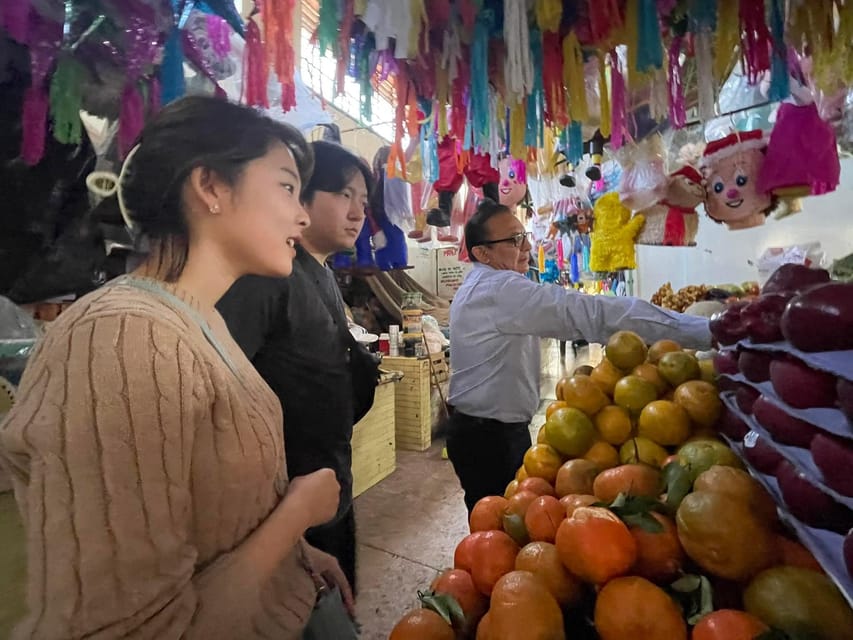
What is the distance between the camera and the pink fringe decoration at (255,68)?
1.01 metres

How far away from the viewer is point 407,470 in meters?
3.02

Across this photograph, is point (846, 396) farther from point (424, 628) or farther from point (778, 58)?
point (778, 58)

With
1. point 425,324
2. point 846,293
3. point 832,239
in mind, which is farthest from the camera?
point 425,324

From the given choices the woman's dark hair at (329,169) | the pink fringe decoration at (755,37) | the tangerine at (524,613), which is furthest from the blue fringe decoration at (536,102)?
the tangerine at (524,613)

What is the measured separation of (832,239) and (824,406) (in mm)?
2626

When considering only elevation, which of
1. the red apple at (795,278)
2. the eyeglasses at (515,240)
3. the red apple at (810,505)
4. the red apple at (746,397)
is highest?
the eyeglasses at (515,240)

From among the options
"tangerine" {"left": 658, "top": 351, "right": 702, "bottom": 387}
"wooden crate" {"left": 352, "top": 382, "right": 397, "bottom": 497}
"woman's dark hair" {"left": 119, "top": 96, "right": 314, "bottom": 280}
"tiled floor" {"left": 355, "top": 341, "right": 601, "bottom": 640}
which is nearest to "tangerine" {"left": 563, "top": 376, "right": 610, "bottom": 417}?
"tangerine" {"left": 658, "top": 351, "right": 702, "bottom": 387}

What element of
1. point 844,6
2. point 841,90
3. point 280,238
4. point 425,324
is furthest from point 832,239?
point 280,238

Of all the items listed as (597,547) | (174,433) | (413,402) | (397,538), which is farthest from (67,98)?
(413,402)

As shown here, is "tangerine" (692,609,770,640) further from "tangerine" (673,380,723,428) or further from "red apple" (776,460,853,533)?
"tangerine" (673,380,723,428)

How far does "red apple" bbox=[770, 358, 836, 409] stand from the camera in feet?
1.75

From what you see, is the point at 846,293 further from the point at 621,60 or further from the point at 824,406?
the point at 621,60

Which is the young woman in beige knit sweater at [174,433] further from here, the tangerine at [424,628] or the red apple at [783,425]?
the red apple at [783,425]

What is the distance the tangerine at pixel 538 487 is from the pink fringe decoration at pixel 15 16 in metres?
1.21
